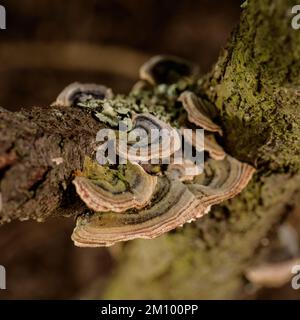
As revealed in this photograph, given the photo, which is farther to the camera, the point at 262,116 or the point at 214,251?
the point at 214,251

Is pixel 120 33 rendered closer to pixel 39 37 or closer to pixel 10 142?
pixel 39 37

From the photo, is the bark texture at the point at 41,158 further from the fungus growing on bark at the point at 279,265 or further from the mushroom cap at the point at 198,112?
the fungus growing on bark at the point at 279,265

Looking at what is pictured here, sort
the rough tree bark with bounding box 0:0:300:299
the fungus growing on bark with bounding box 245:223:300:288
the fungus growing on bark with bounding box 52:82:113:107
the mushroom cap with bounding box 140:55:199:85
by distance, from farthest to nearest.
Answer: the fungus growing on bark with bounding box 245:223:300:288 < the mushroom cap with bounding box 140:55:199:85 < the fungus growing on bark with bounding box 52:82:113:107 < the rough tree bark with bounding box 0:0:300:299

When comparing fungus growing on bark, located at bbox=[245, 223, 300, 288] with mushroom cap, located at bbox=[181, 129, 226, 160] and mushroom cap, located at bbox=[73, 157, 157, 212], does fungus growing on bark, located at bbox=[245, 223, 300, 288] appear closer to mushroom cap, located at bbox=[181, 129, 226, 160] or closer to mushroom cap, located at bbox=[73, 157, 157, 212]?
mushroom cap, located at bbox=[181, 129, 226, 160]

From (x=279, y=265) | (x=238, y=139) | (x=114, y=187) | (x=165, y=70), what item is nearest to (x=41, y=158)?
(x=114, y=187)

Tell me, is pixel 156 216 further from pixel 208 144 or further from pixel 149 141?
pixel 208 144

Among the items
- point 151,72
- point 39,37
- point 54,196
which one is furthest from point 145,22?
point 54,196

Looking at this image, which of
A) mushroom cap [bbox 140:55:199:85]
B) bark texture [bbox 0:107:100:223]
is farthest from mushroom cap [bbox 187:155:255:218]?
mushroom cap [bbox 140:55:199:85]
